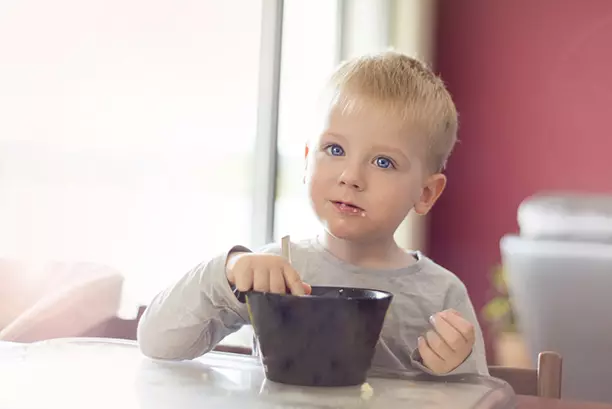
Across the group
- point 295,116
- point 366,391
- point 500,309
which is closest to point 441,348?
point 366,391

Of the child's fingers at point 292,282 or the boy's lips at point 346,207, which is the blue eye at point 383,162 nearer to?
the boy's lips at point 346,207

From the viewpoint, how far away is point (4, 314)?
1356 millimetres

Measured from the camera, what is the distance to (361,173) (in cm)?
92

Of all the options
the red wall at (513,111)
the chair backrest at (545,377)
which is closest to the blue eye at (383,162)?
the chair backrest at (545,377)

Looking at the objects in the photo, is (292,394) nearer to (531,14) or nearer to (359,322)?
(359,322)

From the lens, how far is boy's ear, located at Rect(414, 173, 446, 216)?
1.06 meters

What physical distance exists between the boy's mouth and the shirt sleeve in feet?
0.47

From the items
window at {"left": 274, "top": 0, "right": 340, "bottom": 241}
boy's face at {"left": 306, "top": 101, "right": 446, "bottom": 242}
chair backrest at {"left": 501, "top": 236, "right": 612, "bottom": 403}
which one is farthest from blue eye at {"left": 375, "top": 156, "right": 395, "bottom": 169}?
chair backrest at {"left": 501, "top": 236, "right": 612, "bottom": 403}

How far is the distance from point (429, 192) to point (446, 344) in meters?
0.33

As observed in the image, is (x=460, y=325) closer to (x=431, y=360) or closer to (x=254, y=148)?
(x=431, y=360)

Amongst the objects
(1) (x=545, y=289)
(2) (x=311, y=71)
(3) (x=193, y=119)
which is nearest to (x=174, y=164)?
(3) (x=193, y=119)

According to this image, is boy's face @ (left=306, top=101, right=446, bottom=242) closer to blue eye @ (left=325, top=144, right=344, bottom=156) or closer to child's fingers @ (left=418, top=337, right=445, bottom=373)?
blue eye @ (left=325, top=144, right=344, bottom=156)

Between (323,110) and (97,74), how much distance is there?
71 cm

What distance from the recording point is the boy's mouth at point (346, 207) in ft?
3.03
